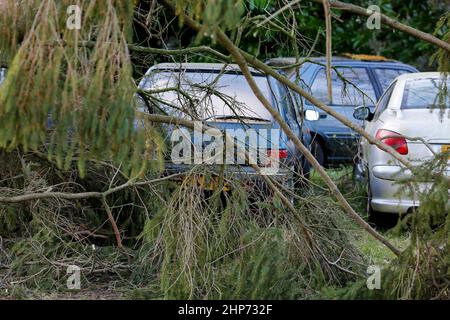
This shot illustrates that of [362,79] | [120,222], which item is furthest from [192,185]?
[362,79]

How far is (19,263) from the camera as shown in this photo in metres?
7.70

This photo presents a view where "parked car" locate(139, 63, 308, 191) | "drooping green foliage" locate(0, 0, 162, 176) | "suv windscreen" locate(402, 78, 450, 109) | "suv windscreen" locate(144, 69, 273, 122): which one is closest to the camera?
"drooping green foliage" locate(0, 0, 162, 176)

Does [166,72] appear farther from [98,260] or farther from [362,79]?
[362,79]

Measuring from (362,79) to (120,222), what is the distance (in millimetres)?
7390

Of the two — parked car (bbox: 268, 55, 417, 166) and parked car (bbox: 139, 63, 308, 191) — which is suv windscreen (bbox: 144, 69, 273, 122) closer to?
parked car (bbox: 139, 63, 308, 191)

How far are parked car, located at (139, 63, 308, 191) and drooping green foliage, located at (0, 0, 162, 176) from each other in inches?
88.0

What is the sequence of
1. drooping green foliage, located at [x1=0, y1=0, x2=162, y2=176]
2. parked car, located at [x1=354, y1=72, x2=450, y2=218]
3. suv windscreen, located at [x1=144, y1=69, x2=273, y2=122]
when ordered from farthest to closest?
1. parked car, located at [x1=354, y1=72, x2=450, y2=218]
2. suv windscreen, located at [x1=144, y1=69, x2=273, y2=122]
3. drooping green foliage, located at [x1=0, y1=0, x2=162, y2=176]

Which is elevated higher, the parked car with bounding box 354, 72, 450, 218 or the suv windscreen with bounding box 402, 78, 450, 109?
the suv windscreen with bounding box 402, 78, 450, 109

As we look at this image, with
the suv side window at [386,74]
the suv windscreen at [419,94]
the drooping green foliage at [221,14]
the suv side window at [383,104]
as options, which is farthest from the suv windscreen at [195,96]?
the suv side window at [386,74]

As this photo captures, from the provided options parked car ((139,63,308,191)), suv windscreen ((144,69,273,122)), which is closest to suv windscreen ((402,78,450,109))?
parked car ((139,63,308,191))

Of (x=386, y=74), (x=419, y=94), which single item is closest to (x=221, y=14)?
(x=419, y=94)

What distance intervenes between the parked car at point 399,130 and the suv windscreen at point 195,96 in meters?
1.52

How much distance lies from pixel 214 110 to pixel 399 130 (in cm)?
276

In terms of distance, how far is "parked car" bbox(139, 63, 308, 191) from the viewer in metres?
7.63
